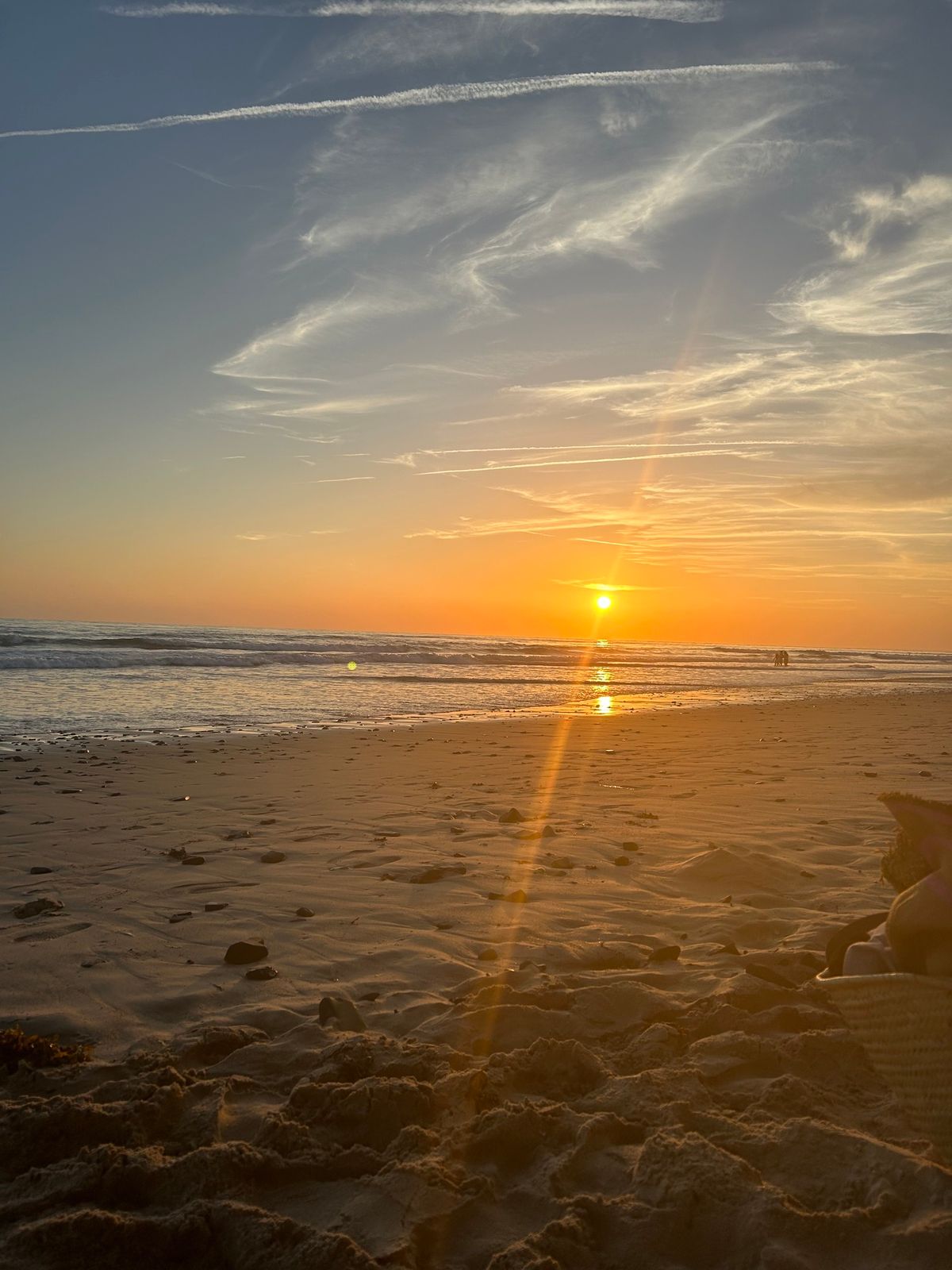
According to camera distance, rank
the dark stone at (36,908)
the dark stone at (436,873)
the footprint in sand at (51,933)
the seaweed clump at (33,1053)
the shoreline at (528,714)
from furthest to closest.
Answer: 1. the shoreline at (528,714)
2. the dark stone at (436,873)
3. the dark stone at (36,908)
4. the footprint in sand at (51,933)
5. the seaweed clump at (33,1053)

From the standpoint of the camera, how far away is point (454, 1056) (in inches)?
143

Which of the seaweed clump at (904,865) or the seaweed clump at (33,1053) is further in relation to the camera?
the seaweed clump at (33,1053)

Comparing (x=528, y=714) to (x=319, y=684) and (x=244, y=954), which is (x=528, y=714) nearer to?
(x=319, y=684)

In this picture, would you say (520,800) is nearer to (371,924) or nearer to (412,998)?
(371,924)

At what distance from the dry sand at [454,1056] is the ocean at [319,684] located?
37.5ft

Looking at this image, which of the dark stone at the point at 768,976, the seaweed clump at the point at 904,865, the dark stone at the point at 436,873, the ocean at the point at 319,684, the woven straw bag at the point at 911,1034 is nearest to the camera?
the woven straw bag at the point at 911,1034

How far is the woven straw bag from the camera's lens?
2.60m

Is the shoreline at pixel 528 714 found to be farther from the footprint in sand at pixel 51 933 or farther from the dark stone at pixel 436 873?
the dark stone at pixel 436 873

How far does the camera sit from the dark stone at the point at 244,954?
4824 millimetres

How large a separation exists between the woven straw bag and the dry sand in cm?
18

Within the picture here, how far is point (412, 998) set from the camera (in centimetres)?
432

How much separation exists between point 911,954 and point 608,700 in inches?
991

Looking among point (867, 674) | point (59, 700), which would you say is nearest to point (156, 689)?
point (59, 700)

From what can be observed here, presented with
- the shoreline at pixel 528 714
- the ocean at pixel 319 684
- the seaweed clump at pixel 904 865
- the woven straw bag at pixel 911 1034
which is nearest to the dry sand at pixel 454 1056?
the woven straw bag at pixel 911 1034
